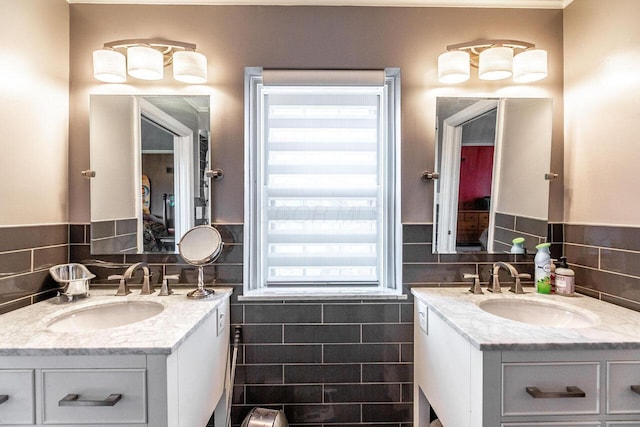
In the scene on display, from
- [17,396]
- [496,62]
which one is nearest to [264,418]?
[17,396]

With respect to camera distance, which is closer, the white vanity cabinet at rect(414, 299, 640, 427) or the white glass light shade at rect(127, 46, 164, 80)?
the white vanity cabinet at rect(414, 299, 640, 427)

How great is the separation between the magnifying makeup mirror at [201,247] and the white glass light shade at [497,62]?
4.73 ft

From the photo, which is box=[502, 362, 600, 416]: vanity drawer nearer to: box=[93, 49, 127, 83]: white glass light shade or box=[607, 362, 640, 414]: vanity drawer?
box=[607, 362, 640, 414]: vanity drawer

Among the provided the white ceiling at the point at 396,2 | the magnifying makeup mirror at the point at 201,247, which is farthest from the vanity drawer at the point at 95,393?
the white ceiling at the point at 396,2

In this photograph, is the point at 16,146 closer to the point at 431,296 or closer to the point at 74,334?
the point at 74,334

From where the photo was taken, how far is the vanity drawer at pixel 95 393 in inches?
37.7

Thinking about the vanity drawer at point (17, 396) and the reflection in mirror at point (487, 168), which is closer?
the vanity drawer at point (17, 396)

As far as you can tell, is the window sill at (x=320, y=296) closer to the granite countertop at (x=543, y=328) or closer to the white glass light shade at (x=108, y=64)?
the granite countertop at (x=543, y=328)

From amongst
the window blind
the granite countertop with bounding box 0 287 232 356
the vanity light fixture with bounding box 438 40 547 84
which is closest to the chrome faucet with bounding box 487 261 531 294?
the window blind

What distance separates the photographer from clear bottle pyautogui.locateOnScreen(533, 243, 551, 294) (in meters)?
1.55

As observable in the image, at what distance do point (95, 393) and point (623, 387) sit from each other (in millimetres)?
1526

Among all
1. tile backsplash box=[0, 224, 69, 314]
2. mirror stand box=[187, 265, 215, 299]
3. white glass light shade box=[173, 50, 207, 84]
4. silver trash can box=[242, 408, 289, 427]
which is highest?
white glass light shade box=[173, 50, 207, 84]

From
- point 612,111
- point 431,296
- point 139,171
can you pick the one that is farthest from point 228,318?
point 612,111

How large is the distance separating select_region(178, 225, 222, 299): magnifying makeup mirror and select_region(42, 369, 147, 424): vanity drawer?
21.2 inches
